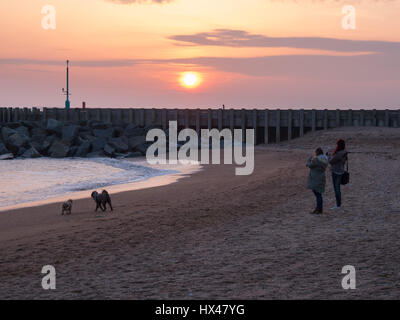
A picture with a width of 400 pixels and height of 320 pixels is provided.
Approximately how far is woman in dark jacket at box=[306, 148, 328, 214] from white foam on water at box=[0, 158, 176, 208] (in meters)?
9.87

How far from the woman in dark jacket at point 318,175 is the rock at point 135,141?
102ft

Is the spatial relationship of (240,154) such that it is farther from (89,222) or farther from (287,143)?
(89,222)

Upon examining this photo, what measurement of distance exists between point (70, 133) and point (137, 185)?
939 inches

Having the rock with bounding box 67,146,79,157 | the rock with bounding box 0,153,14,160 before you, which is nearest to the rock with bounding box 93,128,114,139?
the rock with bounding box 67,146,79,157

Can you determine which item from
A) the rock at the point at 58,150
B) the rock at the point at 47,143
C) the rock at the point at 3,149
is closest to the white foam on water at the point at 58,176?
the rock at the point at 58,150

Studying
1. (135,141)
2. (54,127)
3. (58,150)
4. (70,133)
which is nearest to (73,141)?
(70,133)

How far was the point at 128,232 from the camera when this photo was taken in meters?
12.2

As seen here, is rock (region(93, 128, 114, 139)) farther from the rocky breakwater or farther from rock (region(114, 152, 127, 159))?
rock (region(114, 152, 127, 159))

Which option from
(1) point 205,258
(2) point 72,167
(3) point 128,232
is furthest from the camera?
(2) point 72,167

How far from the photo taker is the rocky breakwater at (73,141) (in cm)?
4206

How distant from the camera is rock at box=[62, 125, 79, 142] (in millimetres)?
44959

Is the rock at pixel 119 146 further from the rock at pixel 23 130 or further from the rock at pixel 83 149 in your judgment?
the rock at pixel 23 130
